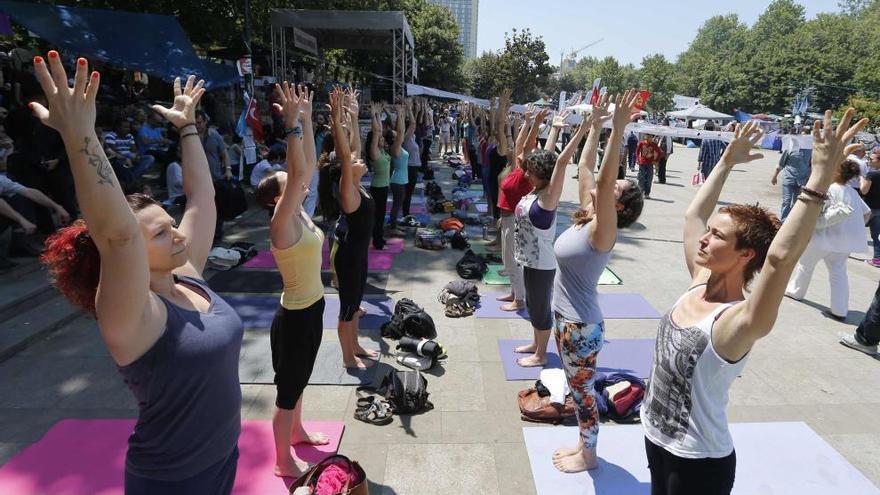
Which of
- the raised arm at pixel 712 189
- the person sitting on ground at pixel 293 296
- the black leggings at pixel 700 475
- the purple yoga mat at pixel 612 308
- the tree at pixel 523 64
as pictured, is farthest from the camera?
the tree at pixel 523 64

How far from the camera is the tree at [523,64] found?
4481 centimetres

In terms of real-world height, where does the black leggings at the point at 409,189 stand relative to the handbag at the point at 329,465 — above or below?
above

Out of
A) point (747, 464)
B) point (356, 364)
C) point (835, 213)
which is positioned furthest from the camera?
point (835, 213)

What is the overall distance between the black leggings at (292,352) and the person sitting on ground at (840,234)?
5.90 metres

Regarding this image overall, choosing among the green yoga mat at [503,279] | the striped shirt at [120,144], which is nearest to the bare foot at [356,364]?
the green yoga mat at [503,279]

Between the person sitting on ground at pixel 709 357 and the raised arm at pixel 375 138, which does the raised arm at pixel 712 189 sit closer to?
the person sitting on ground at pixel 709 357

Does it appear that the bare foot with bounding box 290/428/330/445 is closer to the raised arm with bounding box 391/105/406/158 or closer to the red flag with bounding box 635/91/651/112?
the red flag with bounding box 635/91/651/112

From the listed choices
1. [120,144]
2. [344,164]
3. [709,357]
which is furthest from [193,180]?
[120,144]

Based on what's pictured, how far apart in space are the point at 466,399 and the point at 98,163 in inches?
136

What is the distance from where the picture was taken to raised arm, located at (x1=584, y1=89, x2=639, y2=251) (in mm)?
2691

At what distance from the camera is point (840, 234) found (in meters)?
5.92

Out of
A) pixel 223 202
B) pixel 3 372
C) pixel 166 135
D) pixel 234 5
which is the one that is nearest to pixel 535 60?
pixel 234 5

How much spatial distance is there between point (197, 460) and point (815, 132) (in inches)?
97.3

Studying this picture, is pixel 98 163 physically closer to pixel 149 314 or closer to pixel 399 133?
pixel 149 314
